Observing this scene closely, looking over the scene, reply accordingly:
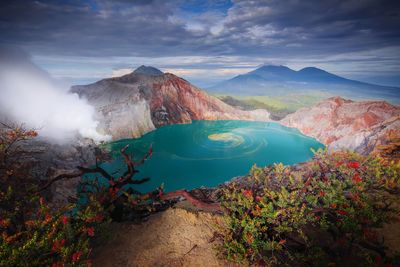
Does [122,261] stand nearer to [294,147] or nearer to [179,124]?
[294,147]

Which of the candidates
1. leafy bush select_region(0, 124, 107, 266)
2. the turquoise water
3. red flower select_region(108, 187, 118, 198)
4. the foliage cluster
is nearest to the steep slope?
the turquoise water

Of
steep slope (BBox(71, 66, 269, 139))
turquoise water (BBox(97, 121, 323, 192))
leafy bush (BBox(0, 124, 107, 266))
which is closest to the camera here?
leafy bush (BBox(0, 124, 107, 266))

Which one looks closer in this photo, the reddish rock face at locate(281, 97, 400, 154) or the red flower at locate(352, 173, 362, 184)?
the red flower at locate(352, 173, 362, 184)

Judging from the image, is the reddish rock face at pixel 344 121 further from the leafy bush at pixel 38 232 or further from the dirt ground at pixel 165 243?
the leafy bush at pixel 38 232

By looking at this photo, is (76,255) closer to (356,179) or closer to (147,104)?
(356,179)

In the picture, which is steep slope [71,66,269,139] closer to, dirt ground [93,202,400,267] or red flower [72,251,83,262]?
dirt ground [93,202,400,267]

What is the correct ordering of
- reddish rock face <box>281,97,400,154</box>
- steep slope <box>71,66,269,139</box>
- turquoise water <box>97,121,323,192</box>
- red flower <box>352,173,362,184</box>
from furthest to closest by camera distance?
1. steep slope <box>71,66,269,139</box>
2. reddish rock face <box>281,97,400,154</box>
3. turquoise water <box>97,121,323,192</box>
4. red flower <box>352,173,362,184</box>
